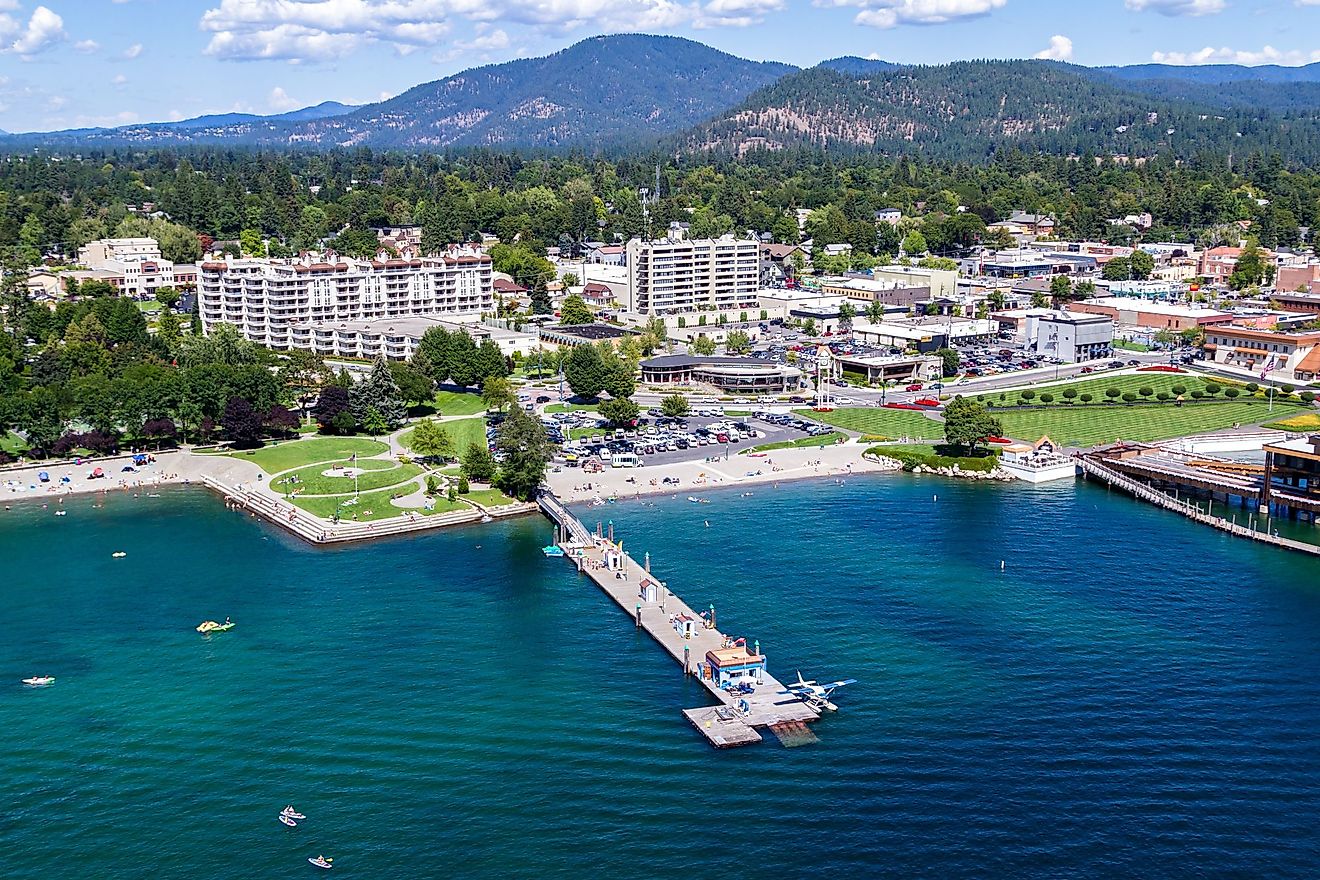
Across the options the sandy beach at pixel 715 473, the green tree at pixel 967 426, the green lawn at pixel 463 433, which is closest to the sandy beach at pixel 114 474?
the green lawn at pixel 463 433

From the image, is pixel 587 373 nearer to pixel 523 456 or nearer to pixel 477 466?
pixel 477 466

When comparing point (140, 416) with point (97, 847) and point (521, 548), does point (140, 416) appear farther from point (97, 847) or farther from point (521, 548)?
point (97, 847)

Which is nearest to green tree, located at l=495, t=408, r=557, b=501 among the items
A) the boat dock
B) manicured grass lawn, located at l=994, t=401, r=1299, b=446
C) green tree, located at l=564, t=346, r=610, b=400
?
the boat dock

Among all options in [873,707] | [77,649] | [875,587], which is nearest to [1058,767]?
[873,707]

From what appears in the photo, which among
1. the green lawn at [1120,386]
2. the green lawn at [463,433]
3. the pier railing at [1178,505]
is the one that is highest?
the green lawn at [1120,386]

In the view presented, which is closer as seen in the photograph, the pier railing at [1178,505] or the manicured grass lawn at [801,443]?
the pier railing at [1178,505]

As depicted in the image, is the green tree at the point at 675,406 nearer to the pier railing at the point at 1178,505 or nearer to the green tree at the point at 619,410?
the green tree at the point at 619,410

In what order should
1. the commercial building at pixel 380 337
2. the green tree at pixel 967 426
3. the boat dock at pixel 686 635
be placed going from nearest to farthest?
the boat dock at pixel 686 635 < the green tree at pixel 967 426 < the commercial building at pixel 380 337

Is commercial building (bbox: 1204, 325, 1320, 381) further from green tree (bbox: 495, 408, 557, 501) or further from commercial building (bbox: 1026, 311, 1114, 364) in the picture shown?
green tree (bbox: 495, 408, 557, 501)
